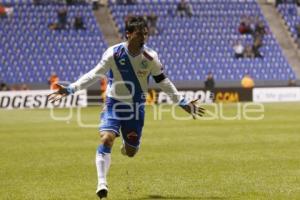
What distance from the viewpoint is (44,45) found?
43.2 meters

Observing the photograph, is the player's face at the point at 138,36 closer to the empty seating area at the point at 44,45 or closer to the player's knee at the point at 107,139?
the player's knee at the point at 107,139

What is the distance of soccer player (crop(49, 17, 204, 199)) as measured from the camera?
30.8 feet

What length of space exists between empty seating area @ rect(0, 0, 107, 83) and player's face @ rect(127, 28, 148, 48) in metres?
32.2

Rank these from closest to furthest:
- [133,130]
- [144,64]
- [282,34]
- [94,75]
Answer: [94,75]
[144,64]
[133,130]
[282,34]

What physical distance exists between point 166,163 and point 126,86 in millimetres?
4294

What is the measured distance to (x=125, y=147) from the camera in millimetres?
10367

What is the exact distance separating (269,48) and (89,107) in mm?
16577

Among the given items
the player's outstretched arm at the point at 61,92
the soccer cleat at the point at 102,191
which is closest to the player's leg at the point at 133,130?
the player's outstretched arm at the point at 61,92

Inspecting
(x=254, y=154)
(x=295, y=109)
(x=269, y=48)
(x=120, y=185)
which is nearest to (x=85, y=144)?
(x=254, y=154)

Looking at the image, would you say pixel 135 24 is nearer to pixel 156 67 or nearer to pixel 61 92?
Result: pixel 156 67

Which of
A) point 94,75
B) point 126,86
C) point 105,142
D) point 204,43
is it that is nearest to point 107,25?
point 204,43

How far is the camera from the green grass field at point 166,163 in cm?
1015

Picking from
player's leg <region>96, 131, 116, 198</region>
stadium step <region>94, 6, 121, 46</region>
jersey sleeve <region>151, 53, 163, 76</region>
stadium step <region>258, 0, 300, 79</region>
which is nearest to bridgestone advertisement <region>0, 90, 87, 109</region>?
stadium step <region>94, 6, 121, 46</region>

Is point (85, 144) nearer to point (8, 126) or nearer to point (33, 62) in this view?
point (8, 126)
